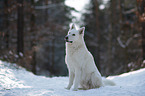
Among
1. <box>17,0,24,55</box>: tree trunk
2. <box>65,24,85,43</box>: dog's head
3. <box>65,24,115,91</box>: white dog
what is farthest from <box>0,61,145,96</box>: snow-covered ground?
<box>17,0,24,55</box>: tree trunk

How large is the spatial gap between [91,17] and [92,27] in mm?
1570

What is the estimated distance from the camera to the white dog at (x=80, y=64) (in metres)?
3.98

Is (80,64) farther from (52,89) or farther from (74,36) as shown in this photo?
(52,89)

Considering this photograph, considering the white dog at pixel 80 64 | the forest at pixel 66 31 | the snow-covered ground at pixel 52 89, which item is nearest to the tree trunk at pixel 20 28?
the forest at pixel 66 31

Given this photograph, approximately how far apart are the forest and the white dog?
5.50 m

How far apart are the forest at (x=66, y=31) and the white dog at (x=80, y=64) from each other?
18.0 ft

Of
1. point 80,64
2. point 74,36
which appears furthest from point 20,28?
point 80,64

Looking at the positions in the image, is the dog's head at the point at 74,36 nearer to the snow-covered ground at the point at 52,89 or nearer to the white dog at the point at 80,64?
the white dog at the point at 80,64

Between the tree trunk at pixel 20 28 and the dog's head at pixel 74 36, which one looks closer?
the dog's head at pixel 74 36

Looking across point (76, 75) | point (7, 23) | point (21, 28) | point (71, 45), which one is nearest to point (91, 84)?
point (76, 75)

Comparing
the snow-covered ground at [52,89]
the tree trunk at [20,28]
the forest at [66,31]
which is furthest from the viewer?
the forest at [66,31]

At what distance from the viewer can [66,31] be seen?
18.3 meters

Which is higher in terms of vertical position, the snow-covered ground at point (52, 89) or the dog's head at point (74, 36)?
the dog's head at point (74, 36)

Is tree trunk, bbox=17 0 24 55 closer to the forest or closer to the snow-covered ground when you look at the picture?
the forest
